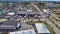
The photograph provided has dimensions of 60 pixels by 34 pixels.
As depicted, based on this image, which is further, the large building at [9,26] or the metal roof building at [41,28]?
the large building at [9,26]

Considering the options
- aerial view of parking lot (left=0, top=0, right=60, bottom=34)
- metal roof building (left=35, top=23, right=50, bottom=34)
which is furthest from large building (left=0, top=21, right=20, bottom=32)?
metal roof building (left=35, top=23, right=50, bottom=34)

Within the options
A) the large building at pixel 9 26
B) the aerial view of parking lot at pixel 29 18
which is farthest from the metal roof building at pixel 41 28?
the large building at pixel 9 26

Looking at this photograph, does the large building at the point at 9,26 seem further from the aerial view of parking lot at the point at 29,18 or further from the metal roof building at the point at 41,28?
the metal roof building at the point at 41,28

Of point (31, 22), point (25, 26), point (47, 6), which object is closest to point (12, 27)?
point (25, 26)

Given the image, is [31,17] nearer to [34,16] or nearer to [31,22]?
[34,16]

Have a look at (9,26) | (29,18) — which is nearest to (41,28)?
(9,26)

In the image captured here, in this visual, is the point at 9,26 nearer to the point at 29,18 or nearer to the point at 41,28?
the point at 41,28

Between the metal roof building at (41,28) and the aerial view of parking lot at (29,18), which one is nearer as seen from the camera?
the metal roof building at (41,28)

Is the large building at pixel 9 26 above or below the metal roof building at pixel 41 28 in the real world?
above
